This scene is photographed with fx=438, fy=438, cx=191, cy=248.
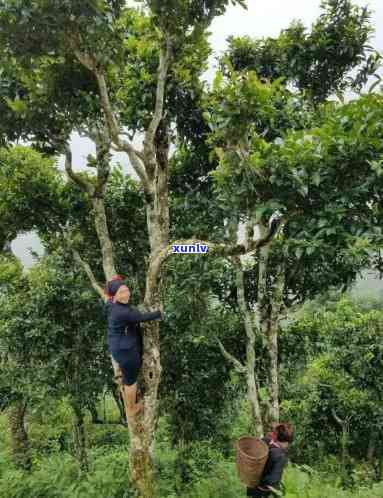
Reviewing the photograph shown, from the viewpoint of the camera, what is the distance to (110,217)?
370 inches

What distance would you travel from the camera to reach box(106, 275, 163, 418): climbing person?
5590mm

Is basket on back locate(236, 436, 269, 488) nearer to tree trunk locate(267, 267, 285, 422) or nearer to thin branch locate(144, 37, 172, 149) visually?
tree trunk locate(267, 267, 285, 422)

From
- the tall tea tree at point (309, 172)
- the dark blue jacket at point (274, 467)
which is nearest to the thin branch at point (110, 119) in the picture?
the tall tea tree at point (309, 172)

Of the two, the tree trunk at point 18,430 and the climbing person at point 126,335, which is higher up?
the climbing person at point 126,335

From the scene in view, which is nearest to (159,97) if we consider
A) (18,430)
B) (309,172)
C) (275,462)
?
(309,172)

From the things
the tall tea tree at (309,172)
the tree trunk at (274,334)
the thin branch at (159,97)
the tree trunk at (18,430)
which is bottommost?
the tree trunk at (18,430)

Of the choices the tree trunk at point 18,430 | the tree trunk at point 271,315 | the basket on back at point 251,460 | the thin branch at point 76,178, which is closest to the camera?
the basket on back at point 251,460

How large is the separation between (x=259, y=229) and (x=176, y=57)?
3.29 m

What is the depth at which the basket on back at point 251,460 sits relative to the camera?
17.5ft

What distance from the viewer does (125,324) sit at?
5723 millimetres

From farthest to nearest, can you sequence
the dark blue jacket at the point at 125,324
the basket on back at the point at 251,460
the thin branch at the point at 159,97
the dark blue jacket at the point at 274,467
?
1. the thin branch at the point at 159,97
2. the dark blue jacket at the point at 125,324
3. the dark blue jacket at the point at 274,467
4. the basket on back at the point at 251,460

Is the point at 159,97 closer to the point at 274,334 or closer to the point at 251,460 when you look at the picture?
the point at 251,460

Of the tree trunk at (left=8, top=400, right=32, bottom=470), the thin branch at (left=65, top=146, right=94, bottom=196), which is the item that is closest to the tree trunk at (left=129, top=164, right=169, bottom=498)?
the thin branch at (left=65, top=146, right=94, bottom=196)

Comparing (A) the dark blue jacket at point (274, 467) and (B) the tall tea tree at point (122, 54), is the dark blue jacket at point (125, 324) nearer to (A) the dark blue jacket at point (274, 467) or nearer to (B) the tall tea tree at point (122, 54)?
(B) the tall tea tree at point (122, 54)
